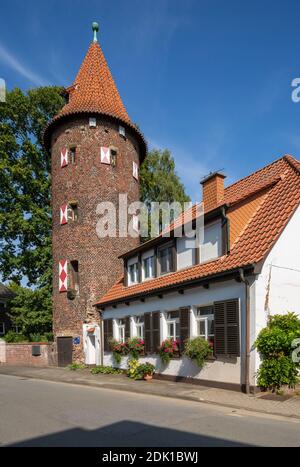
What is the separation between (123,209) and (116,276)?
396 cm

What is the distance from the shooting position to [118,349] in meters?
19.1

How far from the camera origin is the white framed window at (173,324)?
15422 mm

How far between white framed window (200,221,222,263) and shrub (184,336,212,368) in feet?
8.96

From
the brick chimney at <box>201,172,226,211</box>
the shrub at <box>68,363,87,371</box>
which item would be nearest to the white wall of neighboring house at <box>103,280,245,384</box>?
the brick chimney at <box>201,172,226,211</box>

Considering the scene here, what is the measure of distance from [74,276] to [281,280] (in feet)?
46.3

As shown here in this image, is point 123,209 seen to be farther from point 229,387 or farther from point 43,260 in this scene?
point 229,387

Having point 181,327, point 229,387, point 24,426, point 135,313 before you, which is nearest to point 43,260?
point 135,313

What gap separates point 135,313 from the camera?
18.3 m

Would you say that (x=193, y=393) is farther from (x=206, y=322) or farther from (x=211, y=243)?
(x=211, y=243)

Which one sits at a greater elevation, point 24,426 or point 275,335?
point 275,335

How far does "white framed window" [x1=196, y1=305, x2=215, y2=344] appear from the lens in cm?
1346

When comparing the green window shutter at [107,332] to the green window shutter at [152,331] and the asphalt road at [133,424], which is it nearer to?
the green window shutter at [152,331]

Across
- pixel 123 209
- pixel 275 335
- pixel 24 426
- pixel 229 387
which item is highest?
pixel 123 209
